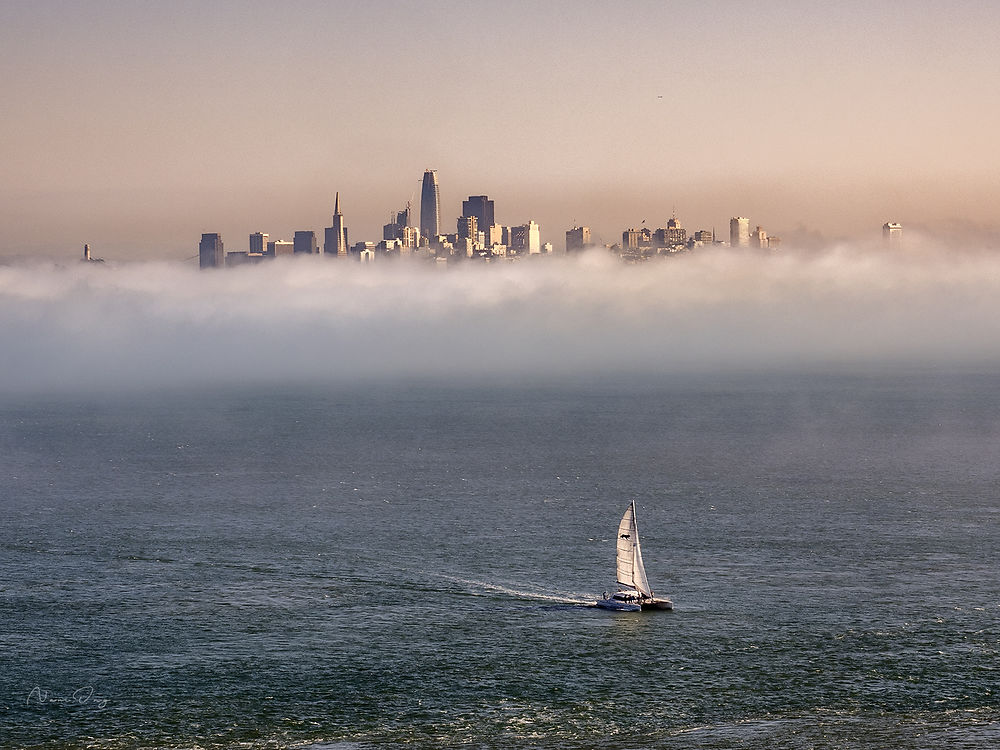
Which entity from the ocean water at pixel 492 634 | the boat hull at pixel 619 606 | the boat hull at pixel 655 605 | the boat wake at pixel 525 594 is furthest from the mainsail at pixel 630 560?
the boat wake at pixel 525 594

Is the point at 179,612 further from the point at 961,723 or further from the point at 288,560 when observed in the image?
the point at 961,723

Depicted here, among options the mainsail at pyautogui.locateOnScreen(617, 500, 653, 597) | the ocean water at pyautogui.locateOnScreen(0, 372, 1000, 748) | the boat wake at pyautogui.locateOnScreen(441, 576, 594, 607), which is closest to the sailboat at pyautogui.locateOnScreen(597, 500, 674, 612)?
the mainsail at pyautogui.locateOnScreen(617, 500, 653, 597)

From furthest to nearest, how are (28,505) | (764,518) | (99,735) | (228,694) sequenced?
(28,505) → (764,518) → (228,694) → (99,735)

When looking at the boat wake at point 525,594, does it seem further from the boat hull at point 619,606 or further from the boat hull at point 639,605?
the boat hull at point 639,605

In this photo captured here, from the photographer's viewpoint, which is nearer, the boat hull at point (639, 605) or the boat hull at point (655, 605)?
the boat hull at point (639, 605)

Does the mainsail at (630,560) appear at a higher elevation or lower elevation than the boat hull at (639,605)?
higher

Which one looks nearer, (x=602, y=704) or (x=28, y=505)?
(x=602, y=704)

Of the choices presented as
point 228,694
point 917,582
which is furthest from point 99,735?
point 917,582

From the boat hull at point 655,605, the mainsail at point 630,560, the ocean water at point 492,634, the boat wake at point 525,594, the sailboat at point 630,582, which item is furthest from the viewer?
the boat wake at point 525,594
